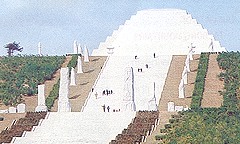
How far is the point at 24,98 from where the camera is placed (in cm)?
5362

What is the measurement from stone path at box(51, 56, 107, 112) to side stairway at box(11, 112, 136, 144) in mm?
6189

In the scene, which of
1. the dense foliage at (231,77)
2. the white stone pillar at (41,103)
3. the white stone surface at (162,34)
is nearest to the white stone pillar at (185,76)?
the dense foliage at (231,77)

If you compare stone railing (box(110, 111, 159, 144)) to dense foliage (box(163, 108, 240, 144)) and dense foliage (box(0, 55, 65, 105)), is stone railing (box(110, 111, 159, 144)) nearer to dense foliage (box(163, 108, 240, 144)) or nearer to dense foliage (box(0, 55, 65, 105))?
dense foliage (box(163, 108, 240, 144))

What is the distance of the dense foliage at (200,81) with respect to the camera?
1959 inches

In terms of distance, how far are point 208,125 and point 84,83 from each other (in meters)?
18.3

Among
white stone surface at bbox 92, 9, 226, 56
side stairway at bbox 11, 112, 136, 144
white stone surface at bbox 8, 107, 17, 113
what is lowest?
side stairway at bbox 11, 112, 136, 144

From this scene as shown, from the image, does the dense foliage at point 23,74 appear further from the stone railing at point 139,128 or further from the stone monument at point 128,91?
the stone railing at point 139,128

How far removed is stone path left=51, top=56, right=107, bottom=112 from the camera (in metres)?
52.0

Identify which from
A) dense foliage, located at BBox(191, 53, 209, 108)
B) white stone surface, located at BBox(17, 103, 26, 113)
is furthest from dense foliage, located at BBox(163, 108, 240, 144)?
white stone surface, located at BBox(17, 103, 26, 113)

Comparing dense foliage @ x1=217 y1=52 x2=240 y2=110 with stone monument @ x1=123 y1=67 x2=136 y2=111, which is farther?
dense foliage @ x1=217 y1=52 x2=240 y2=110

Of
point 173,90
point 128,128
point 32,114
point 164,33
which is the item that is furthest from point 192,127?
point 164,33

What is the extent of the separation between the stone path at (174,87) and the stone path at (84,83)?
4.59 meters

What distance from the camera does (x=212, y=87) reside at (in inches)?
2094

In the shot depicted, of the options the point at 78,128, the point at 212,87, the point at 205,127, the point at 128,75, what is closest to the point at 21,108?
the point at 128,75
